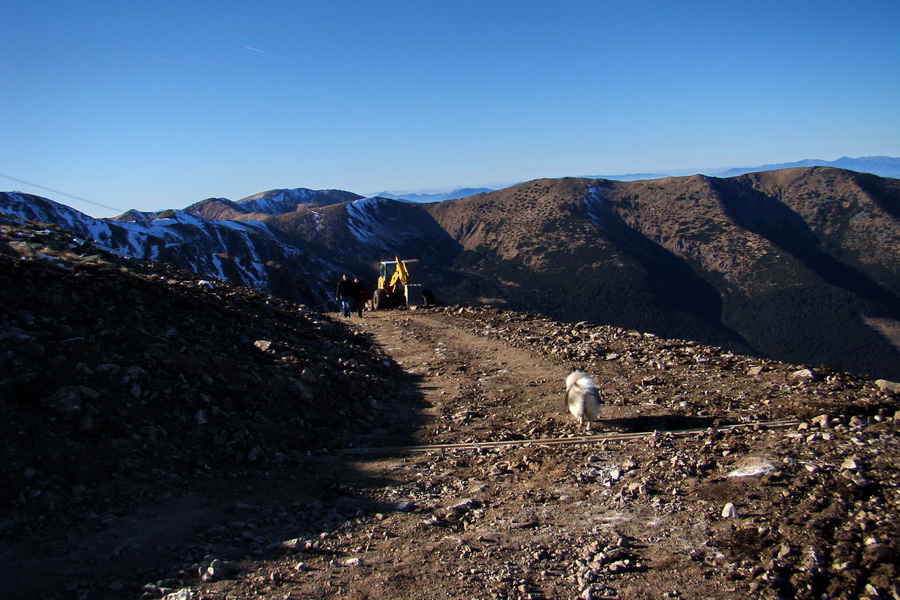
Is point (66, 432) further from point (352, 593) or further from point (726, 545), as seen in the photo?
point (726, 545)

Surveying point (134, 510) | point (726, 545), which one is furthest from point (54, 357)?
point (726, 545)

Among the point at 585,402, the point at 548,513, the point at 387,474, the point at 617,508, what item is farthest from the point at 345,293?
the point at 617,508

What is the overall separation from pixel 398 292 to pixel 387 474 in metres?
22.0

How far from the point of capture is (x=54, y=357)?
7.34m

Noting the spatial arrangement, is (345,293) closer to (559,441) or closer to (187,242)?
(559,441)

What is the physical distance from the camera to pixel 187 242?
112 m

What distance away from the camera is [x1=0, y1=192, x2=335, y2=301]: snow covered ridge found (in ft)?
313

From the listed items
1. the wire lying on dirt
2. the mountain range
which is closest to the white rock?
the wire lying on dirt

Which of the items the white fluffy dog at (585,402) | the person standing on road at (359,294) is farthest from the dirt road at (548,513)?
the person standing on road at (359,294)

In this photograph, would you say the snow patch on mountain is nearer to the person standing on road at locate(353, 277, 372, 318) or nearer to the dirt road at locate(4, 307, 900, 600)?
the person standing on road at locate(353, 277, 372, 318)

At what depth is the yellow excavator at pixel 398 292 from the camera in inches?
1038

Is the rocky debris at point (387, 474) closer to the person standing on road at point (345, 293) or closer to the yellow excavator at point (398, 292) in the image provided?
the person standing on road at point (345, 293)

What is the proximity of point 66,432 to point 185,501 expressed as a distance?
4.81ft

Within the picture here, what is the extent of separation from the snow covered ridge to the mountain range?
47cm
